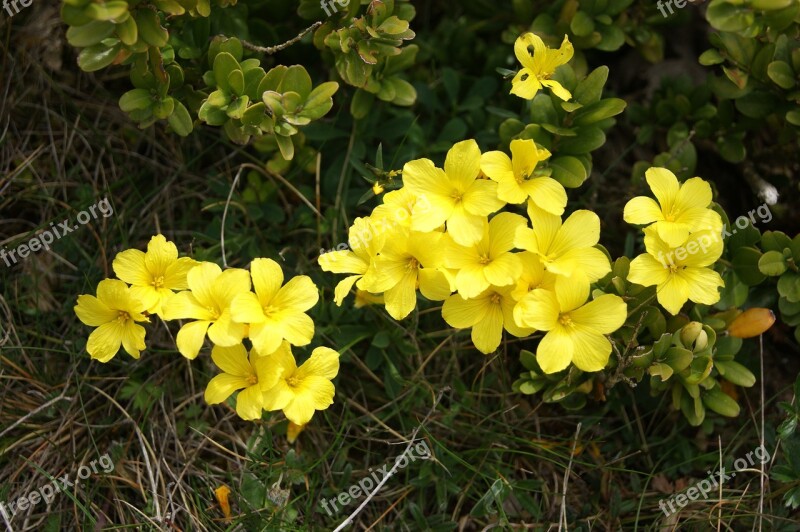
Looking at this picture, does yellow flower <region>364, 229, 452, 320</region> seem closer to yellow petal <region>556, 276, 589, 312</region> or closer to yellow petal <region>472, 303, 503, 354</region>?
yellow petal <region>472, 303, 503, 354</region>

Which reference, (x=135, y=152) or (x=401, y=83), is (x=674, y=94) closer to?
(x=401, y=83)

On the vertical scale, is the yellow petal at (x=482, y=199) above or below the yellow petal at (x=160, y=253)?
above

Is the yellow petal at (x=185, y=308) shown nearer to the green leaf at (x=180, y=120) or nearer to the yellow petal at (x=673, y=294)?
the green leaf at (x=180, y=120)

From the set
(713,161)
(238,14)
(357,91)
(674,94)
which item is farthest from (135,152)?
(713,161)

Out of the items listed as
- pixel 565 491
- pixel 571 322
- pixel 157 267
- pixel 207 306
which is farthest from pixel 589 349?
pixel 157 267

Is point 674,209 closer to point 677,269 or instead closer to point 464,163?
point 677,269

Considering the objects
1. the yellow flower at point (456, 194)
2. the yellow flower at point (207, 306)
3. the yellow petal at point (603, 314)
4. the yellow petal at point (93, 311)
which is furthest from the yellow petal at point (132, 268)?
the yellow petal at point (603, 314)
